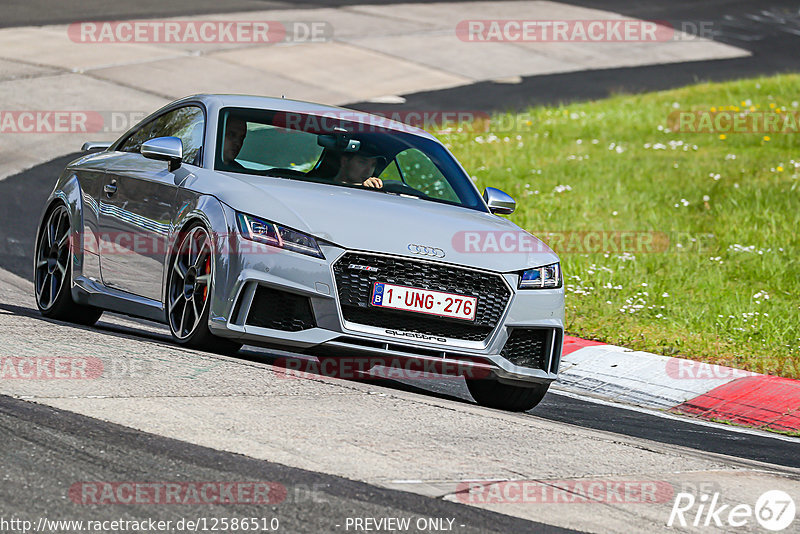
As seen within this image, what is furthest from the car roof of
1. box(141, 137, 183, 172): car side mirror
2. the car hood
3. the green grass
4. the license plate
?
the green grass

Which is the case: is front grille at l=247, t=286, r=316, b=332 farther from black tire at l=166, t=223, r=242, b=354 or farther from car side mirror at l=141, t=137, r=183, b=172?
car side mirror at l=141, t=137, r=183, b=172

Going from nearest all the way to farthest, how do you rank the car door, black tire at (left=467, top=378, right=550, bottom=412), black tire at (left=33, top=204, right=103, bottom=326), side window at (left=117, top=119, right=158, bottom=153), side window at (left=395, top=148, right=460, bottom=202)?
the car door
black tire at (left=467, top=378, right=550, bottom=412)
side window at (left=395, top=148, right=460, bottom=202)
black tire at (left=33, top=204, right=103, bottom=326)
side window at (left=117, top=119, right=158, bottom=153)

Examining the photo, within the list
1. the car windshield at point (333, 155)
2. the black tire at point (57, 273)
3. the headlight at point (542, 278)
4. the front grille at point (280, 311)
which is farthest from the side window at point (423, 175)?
the black tire at point (57, 273)

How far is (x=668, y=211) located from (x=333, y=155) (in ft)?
24.3

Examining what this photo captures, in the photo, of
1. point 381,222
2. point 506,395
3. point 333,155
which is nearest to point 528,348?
point 506,395

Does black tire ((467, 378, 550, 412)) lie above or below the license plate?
below

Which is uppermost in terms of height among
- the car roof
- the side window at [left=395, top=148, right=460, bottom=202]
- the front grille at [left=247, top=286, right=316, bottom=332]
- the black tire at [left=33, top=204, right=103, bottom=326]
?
the car roof

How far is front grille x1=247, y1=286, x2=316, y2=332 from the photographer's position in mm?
6461

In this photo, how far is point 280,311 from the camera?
6.49 m

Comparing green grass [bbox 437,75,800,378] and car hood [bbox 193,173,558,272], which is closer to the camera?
car hood [bbox 193,173,558,272]

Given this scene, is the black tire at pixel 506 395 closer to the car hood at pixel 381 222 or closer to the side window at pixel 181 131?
the car hood at pixel 381 222

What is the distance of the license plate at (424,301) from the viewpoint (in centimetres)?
651

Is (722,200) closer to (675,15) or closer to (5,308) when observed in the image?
(5,308)

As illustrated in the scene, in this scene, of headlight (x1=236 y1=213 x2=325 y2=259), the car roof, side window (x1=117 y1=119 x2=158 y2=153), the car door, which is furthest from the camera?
side window (x1=117 y1=119 x2=158 y2=153)
